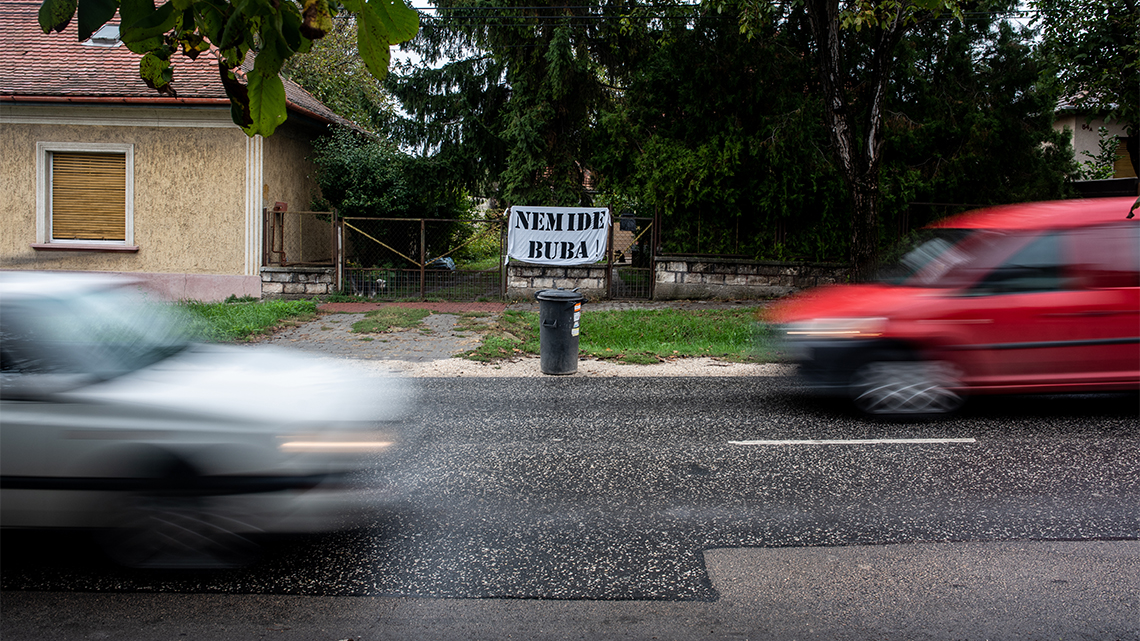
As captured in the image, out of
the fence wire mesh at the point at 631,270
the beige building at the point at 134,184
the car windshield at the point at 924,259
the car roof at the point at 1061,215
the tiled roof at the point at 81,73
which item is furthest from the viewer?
the fence wire mesh at the point at 631,270

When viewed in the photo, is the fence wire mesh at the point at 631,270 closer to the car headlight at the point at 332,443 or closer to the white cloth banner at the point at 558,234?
the white cloth banner at the point at 558,234

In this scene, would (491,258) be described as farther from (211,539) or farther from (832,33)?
(211,539)

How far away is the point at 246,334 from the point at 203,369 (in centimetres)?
814

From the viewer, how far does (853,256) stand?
1333 centimetres

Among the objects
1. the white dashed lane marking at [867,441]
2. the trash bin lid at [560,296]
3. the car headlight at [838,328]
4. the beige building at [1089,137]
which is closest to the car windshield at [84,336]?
the white dashed lane marking at [867,441]

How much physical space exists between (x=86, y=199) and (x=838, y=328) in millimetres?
14885

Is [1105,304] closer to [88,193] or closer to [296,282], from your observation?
[296,282]

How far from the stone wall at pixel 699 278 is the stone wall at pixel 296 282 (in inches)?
144

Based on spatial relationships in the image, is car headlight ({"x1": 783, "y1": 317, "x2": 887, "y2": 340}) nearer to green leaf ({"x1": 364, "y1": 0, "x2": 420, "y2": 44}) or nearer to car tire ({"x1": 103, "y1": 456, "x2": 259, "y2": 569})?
car tire ({"x1": 103, "y1": 456, "x2": 259, "y2": 569})

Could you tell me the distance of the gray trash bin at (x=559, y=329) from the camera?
9.38 m

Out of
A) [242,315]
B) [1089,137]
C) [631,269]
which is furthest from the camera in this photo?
[1089,137]

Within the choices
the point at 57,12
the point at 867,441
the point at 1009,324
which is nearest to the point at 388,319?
the point at 867,441

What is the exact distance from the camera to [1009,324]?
260 inches

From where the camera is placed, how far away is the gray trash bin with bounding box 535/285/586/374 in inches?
369
